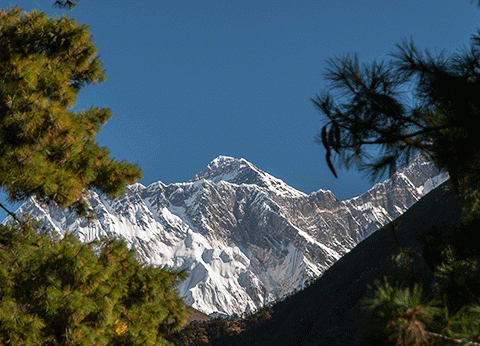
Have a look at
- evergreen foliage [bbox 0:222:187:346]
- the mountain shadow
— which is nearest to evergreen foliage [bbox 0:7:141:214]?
evergreen foliage [bbox 0:222:187:346]

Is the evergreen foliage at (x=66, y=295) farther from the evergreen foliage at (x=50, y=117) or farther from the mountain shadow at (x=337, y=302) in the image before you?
the mountain shadow at (x=337, y=302)

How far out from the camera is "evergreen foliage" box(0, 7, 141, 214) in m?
6.05

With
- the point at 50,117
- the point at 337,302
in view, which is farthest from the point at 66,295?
the point at 337,302

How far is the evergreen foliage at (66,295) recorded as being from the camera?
5.25 metres

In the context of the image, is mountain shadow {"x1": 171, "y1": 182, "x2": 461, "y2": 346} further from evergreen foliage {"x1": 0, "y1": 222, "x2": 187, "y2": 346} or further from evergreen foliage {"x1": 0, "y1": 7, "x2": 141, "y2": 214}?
evergreen foliage {"x1": 0, "y1": 7, "x2": 141, "y2": 214}

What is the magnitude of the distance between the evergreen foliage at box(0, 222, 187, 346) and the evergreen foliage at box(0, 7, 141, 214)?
930 millimetres

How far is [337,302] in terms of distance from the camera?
46188mm

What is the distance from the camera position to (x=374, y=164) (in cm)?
427

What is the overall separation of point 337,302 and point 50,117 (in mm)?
45397

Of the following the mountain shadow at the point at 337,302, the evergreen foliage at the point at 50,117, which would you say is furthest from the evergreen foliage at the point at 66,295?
the mountain shadow at the point at 337,302

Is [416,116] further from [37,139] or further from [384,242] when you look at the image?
[384,242]

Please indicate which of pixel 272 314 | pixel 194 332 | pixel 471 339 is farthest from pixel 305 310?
pixel 471 339

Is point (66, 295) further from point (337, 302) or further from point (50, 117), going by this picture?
point (337, 302)

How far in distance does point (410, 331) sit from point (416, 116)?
2.34 metres
